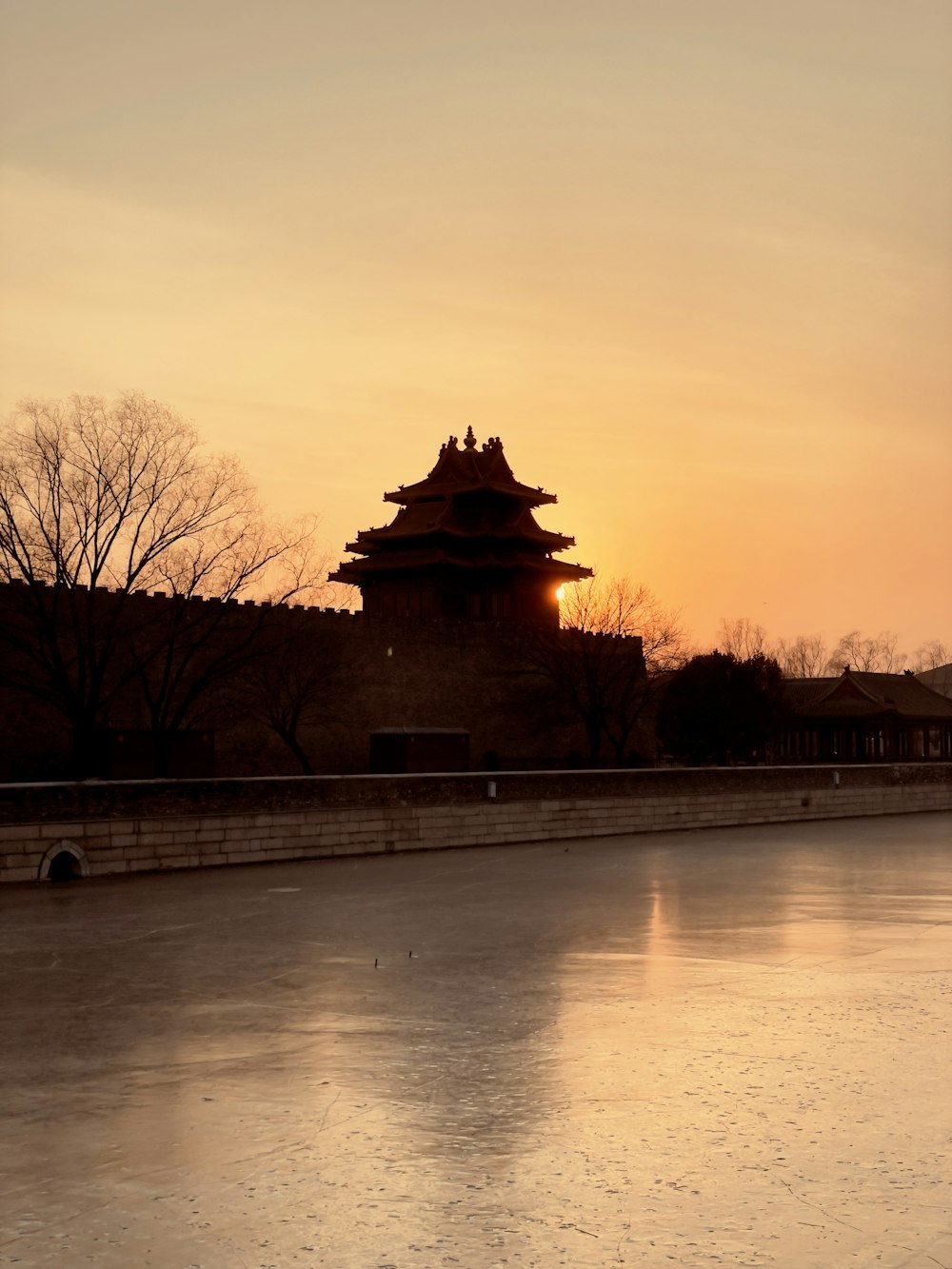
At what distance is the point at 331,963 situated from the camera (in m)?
13.5

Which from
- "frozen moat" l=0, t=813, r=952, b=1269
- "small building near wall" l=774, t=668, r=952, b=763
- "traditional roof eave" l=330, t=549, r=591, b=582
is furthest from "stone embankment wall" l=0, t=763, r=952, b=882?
"small building near wall" l=774, t=668, r=952, b=763

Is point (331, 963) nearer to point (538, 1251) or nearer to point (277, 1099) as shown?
point (277, 1099)

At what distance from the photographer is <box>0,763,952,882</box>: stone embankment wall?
2188 cm

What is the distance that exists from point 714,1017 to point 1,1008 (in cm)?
526

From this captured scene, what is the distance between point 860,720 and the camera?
6275 cm

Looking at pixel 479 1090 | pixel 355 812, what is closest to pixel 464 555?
pixel 355 812

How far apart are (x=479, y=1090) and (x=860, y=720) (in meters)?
57.0

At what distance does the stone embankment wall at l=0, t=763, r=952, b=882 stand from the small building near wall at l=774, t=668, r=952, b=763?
24482mm

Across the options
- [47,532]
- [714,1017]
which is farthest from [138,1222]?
[47,532]

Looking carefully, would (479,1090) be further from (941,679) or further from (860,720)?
(941,679)

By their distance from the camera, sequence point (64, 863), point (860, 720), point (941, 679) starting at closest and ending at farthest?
point (64, 863), point (860, 720), point (941, 679)

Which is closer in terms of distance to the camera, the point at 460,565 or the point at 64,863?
the point at 64,863

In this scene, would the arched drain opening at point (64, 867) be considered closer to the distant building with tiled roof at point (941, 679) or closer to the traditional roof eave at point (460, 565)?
the traditional roof eave at point (460, 565)

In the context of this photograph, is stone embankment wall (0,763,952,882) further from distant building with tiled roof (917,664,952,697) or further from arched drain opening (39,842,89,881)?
distant building with tiled roof (917,664,952,697)
